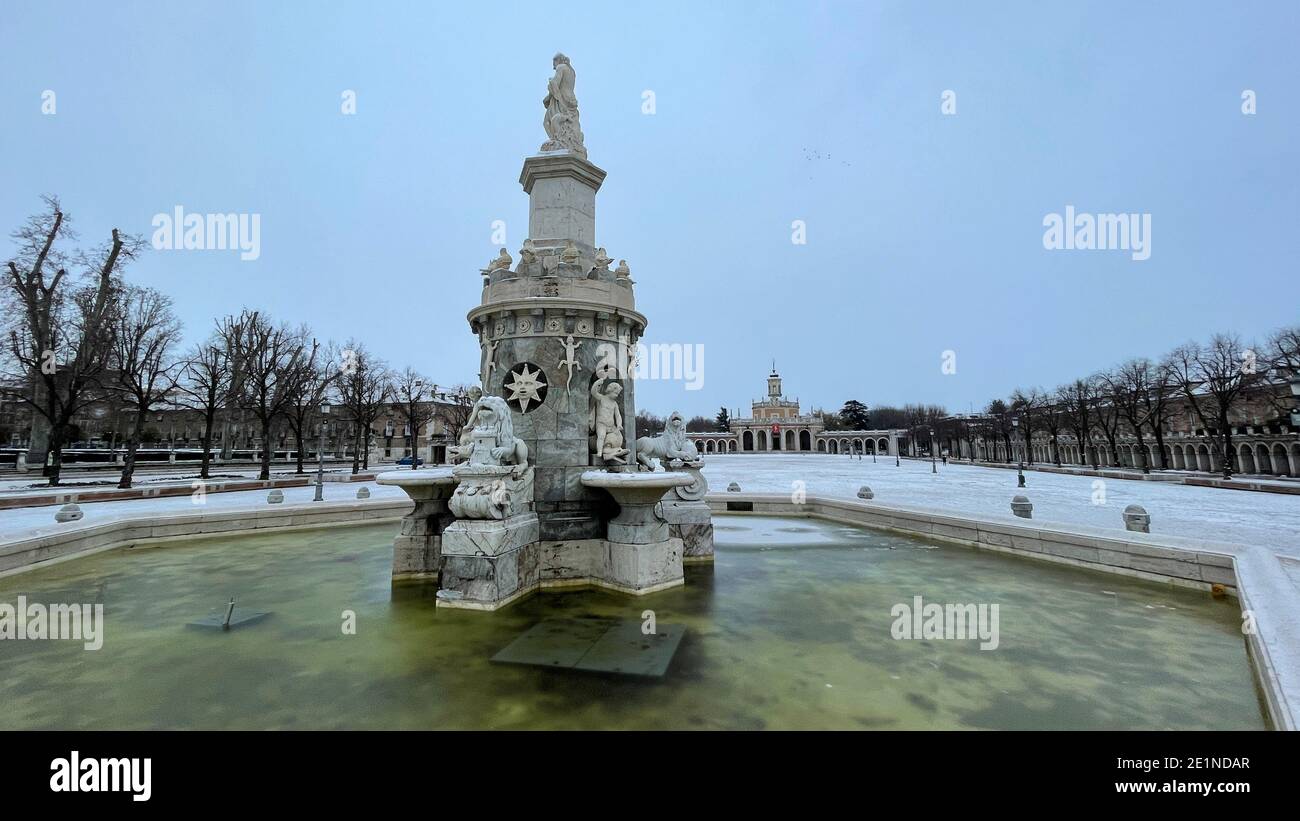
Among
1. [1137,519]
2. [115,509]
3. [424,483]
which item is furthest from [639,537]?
[115,509]

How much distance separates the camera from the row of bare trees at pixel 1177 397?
35.9 metres

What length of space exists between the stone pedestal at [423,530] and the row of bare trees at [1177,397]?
106ft

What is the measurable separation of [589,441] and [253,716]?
5178mm

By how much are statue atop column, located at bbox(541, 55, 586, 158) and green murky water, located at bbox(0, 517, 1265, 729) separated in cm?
774

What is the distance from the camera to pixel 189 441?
71812 millimetres

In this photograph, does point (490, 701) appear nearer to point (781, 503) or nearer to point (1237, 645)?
point (1237, 645)

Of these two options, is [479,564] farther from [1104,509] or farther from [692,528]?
[1104,509]

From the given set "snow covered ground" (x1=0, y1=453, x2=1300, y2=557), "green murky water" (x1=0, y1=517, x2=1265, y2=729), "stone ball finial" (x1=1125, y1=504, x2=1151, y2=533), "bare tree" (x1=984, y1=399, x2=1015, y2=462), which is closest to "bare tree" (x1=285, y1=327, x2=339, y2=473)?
"snow covered ground" (x1=0, y1=453, x2=1300, y2=557)

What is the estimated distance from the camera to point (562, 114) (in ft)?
30.9

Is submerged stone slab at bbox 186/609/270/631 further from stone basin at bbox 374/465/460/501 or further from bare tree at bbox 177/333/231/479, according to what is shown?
bare tree at bbox 177/333/231/479

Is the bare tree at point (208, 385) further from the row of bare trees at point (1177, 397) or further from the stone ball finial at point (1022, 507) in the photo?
the row of bare trees at point (1177, 397)

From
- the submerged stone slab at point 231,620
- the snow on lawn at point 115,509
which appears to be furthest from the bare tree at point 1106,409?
the submerged stone slab at point 231,620
